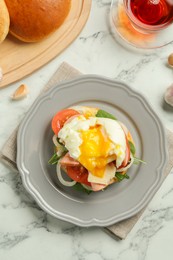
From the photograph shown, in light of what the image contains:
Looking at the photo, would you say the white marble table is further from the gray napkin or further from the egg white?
the egg white

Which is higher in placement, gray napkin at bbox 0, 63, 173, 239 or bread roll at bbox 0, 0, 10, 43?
bread roll at bbox 0, 0, 10, 43

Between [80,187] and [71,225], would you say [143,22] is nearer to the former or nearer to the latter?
[80,187]

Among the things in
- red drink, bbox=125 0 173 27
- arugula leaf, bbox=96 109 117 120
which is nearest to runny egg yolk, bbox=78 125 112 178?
arugula leaf, bbox=96 109 117 120

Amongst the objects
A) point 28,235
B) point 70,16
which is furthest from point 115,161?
point 70,16

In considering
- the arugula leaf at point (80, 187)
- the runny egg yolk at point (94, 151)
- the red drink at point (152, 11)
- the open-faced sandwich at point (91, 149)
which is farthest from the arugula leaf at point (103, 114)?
the red drink at point (152, 11)

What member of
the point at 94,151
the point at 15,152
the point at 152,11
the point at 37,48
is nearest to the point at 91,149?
the point at 94,151

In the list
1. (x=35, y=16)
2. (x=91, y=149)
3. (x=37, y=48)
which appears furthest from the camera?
(x=37, y=48)

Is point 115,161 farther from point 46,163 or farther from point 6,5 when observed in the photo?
point 6,5
